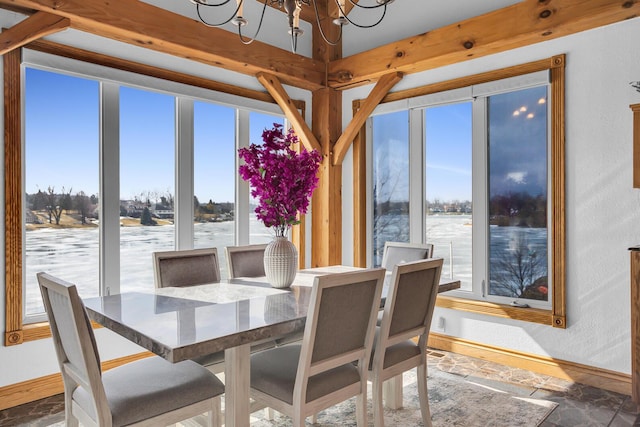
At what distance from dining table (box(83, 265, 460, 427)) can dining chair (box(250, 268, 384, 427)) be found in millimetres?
121

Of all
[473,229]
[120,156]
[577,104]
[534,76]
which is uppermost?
[534,76]

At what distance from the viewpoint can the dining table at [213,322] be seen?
1.54m

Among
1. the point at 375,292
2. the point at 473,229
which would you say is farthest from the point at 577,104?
the point at 375,292

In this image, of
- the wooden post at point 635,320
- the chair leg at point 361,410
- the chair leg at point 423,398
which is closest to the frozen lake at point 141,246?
the wooden post at point 635,320

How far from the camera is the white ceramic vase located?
2.42 meters

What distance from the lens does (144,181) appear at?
3.47 m

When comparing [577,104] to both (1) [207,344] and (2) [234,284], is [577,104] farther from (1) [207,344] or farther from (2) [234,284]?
(1) [207,344]

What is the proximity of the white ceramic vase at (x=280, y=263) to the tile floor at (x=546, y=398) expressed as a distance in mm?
1463

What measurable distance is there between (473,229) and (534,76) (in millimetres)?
1243

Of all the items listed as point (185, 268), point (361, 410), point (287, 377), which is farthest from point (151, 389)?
point (185, 268)

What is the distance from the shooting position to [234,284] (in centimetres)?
257

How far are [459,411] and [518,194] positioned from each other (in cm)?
173

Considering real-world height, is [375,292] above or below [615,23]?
below

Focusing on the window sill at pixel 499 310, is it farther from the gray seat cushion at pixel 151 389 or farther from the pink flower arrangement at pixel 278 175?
the gray seat cushion at pixel 151 389
